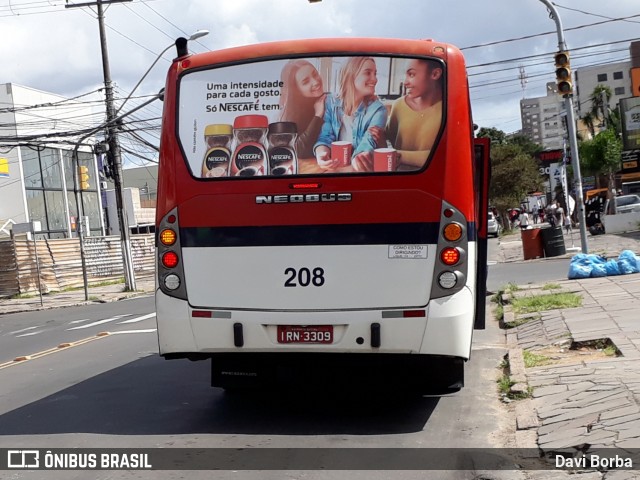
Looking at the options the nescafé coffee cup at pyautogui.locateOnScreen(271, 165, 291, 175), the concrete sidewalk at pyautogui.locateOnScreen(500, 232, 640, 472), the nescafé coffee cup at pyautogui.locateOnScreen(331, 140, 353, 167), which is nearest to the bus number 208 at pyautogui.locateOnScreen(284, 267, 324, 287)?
the nescafé coffee cup at pyautogui.locateOnScreen(271, 165, 291, 175)

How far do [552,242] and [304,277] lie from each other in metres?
21.0

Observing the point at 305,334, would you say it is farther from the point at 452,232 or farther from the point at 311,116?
the point at 311,116

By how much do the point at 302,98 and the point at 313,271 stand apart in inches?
57.4

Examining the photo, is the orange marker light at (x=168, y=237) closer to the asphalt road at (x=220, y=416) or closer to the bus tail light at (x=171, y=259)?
the bus tail light at (x=171, y=259)

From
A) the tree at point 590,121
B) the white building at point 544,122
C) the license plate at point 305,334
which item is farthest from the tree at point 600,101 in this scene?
the license plate at point 305,334

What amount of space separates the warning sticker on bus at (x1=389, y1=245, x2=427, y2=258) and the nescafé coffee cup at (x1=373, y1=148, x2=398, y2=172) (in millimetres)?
631

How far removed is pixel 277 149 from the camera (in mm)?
6965

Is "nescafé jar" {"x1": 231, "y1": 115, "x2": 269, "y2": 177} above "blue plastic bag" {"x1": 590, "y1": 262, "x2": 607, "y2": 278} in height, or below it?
above

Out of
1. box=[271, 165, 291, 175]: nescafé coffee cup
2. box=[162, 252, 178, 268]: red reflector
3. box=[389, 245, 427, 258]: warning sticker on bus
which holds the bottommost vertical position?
box=[389, 245, 427, 258]: warning sticker on bus

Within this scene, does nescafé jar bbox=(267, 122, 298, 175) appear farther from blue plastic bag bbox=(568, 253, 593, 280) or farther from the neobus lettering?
blue plastic bag bbox=(568, 253, 593, 280)

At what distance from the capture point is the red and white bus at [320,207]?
21.9 ft

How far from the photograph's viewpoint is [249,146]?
7.02 m

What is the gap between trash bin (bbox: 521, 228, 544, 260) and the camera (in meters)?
26.7

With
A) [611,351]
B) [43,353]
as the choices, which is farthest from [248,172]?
[43,353]
